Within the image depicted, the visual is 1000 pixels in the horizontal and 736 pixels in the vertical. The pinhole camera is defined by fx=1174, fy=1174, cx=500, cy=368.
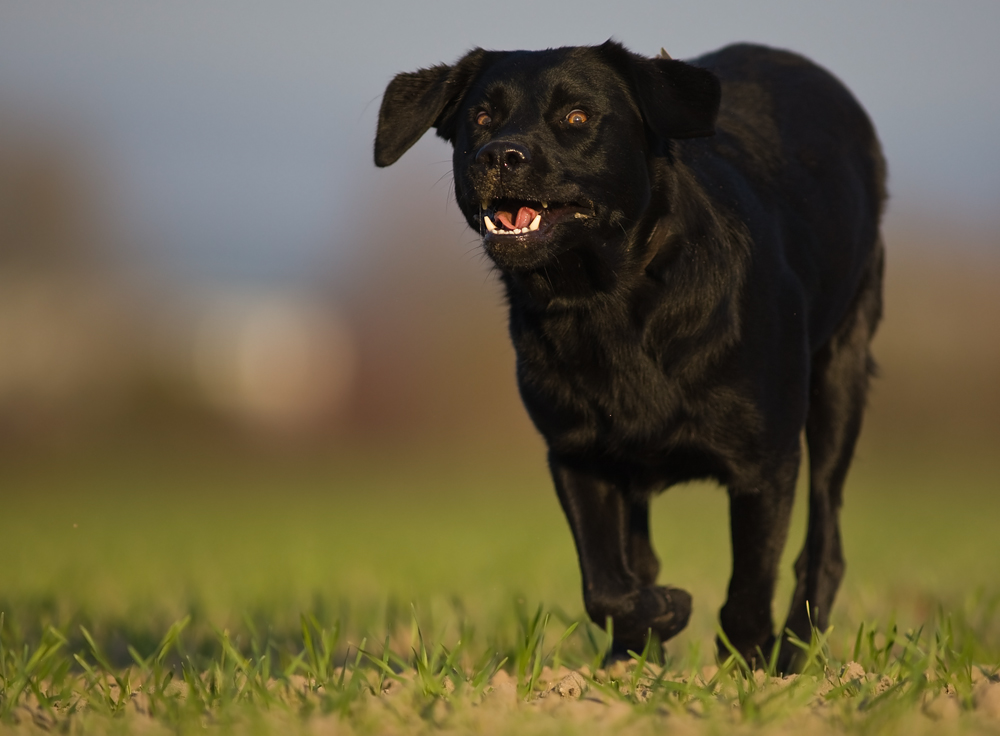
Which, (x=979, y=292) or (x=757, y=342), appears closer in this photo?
(x=757, y=342)

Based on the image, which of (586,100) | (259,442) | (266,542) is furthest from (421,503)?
(259,442)

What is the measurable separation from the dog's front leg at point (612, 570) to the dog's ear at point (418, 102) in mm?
1164

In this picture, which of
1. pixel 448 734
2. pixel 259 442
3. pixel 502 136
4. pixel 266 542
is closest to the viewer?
pixel 448 734

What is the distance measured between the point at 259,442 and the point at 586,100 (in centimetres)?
2938

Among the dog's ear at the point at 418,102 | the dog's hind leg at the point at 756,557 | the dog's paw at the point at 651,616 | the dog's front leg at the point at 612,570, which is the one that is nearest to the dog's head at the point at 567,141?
the dog's ear at the point at 418,102

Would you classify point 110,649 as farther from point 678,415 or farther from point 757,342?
point 757,342

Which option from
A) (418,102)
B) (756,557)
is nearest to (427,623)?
(756,557)

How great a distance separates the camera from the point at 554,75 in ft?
11.8

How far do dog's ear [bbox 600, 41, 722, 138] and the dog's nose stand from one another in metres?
0.46

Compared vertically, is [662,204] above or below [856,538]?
above

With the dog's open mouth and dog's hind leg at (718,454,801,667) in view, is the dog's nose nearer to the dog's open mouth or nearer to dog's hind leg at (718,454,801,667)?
the dog's open mouth

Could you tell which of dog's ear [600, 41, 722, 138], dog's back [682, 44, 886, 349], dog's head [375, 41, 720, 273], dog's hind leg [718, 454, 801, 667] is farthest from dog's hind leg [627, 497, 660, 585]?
dog's ear [600, 41, 722, 138]

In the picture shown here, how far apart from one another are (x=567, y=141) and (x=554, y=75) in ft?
0.81

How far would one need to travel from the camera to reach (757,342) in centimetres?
366
